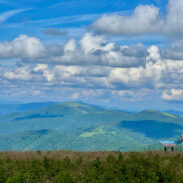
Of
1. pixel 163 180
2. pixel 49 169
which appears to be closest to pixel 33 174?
pixel 49 169

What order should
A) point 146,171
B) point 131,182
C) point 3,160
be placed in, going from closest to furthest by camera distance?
point 131,182 → point 146,171 → point 3,160

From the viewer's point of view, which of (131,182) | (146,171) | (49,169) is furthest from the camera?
(49,169)

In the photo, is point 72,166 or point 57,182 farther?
point 72,166

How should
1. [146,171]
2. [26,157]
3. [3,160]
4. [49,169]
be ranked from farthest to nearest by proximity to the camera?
[26,157]
[3,160]
[49,169]
[146,171]

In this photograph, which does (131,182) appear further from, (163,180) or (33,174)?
(33,174)

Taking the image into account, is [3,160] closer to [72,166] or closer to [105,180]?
[72,166]

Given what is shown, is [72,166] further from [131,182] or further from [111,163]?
[131,182]

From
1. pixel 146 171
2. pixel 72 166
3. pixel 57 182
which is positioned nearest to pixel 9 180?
pixel 57 182

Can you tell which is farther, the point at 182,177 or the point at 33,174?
the point at 33,174

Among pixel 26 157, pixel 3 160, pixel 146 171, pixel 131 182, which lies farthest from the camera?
pixel 26 157

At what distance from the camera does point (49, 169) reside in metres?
21.0

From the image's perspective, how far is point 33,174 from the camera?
19844 mm

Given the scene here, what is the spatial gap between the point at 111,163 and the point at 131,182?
3709mm

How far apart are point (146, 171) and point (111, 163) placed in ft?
10.4
